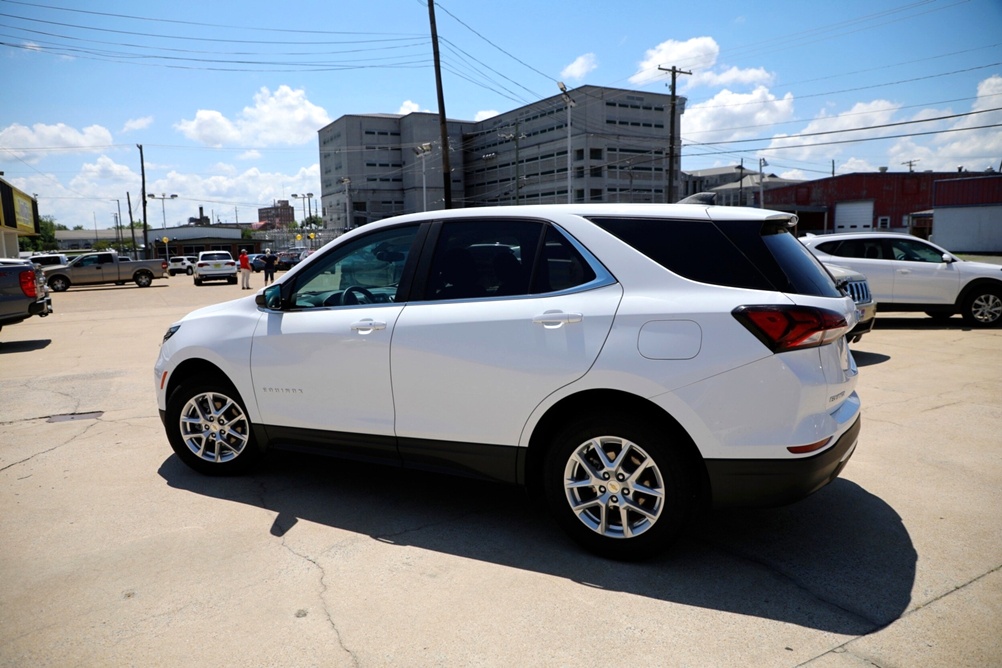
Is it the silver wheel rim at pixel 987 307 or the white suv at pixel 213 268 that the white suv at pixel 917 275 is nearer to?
the silver wheel rim at pixel 987 307

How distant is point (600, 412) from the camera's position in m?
3.40

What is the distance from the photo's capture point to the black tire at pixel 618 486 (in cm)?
328

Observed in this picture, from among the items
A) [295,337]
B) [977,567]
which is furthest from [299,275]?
[977,567]

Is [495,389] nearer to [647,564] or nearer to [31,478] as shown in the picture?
[647,564]

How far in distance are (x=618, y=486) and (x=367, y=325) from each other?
67.8 inches

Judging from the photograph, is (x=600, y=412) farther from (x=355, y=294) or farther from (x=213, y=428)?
(x=213, y=428)

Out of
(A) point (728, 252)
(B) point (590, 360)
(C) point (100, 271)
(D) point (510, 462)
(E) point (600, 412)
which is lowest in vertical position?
(D) point (510, 462)

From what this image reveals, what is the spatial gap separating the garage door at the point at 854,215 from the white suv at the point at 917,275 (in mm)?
54969

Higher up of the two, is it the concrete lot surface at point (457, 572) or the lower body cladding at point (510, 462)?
the lower body cladding at point (510, 462)

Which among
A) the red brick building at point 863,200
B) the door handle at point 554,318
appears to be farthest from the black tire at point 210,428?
the red brick building at point 863,200

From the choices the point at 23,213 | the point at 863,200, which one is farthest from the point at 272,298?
the point at 863,200

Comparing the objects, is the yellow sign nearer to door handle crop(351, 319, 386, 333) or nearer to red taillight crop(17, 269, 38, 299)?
red taillight crop(17, 269, 38, 299)

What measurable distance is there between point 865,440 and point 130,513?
17.4ft

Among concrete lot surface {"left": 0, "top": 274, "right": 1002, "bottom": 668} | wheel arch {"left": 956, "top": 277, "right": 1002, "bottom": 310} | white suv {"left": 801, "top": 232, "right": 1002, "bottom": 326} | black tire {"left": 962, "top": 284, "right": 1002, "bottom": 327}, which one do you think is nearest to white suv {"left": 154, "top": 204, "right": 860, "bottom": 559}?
concrete lot surface {"left": 0, "top": 274, "right": 1002, "bottom": 668}
